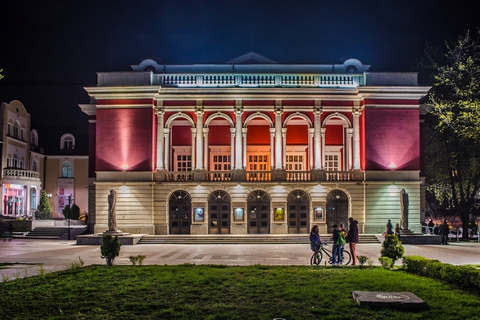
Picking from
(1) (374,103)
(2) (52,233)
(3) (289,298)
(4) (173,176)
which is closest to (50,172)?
(2) (52,233)

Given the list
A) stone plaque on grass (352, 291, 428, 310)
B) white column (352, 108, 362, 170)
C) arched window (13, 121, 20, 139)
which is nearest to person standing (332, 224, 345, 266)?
stone plaque on grass (352, 291, 428, 310)

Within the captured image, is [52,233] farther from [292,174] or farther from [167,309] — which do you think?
[167,309]

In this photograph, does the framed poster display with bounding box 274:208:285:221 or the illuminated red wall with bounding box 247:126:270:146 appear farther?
the illuminated red wall with bounding box 247:126:270:146

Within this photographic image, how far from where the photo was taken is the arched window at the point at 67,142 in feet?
177

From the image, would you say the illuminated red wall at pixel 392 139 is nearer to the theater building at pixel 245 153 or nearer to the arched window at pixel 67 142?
the theater building at pixel 245 153

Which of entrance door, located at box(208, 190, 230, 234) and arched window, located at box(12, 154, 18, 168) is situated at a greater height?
arched window, located at box(12, 154, 18, 168)

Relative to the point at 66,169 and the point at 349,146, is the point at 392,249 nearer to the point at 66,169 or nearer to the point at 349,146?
the point at 349,146

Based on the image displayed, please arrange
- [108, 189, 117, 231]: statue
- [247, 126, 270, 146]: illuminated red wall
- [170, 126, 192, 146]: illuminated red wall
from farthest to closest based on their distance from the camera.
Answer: [170, 126, 192, 146]: illuminated red wall, [247, 126, 270, 146]: illuminated red wall, [108, 189, 117, 231]: statue

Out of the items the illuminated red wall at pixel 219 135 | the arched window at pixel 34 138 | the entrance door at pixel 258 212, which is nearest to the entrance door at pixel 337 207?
the entrance door at pixel 258 212

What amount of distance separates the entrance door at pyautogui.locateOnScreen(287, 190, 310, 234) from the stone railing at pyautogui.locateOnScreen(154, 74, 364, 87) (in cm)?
767

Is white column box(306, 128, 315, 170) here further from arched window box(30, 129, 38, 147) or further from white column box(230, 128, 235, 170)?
Result: arched window box(30, 129, 38, 147)

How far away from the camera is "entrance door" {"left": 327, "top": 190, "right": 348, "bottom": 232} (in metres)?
31.9

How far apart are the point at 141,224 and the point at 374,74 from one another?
18742 mm

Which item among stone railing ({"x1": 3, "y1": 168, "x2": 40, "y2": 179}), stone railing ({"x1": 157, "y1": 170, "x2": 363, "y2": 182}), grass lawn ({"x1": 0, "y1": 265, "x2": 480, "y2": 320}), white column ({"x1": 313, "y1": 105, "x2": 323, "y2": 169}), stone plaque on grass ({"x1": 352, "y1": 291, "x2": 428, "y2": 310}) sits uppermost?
white column ({"x1": 313, "y1": 105, "x2": 323, "y2": 169})
